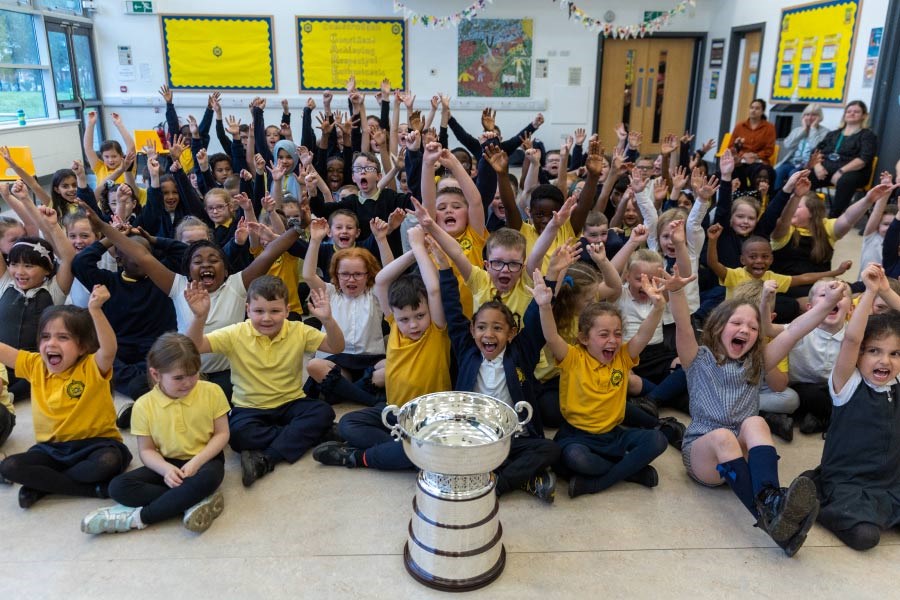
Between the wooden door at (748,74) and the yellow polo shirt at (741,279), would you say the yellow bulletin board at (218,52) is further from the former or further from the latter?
the yellow polo shirt at (741,279)

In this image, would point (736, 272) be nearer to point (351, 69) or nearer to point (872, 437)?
point (872, 437)

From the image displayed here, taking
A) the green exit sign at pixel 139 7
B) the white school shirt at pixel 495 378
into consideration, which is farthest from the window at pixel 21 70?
the white school shirt at pixel 495 378

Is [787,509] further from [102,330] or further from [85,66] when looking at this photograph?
[85,66]

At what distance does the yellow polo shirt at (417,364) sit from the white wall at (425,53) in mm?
7513

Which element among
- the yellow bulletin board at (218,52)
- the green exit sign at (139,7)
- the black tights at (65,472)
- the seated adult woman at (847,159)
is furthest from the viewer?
the yellow bulletin board at (218,52)

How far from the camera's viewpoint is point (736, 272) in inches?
128

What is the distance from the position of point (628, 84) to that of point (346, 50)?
4.18 m

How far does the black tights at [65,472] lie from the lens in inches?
82.0

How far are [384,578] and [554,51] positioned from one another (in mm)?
8808

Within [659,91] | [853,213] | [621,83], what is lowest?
[853,213]

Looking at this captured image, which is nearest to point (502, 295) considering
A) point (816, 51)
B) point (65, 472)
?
point (65, 472)

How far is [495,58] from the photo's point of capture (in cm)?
923

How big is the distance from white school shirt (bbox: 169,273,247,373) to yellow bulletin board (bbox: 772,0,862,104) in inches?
252

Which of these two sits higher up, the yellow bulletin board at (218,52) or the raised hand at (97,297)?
the yellow bulletin board at (218,52)
